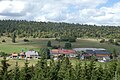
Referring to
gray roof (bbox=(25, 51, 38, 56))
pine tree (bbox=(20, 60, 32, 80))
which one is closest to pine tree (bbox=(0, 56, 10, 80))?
pine tree (bbox=(20, 60, 32, 80))

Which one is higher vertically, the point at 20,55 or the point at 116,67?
the point at 116,67

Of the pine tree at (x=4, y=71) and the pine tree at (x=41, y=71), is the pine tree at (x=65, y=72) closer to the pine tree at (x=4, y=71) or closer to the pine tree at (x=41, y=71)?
the pine tree at (x=41, y=71)

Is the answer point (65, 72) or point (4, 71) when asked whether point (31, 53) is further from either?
point (4, 71)

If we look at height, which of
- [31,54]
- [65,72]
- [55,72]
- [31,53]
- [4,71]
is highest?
[4,71]

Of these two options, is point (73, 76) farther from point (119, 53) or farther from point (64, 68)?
point (119, 53)

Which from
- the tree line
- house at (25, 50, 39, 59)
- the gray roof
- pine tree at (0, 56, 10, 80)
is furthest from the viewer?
the gray roof

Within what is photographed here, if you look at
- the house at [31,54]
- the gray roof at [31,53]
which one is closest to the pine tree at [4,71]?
the house at [31,54]

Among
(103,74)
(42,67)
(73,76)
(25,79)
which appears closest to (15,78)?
(25,79)

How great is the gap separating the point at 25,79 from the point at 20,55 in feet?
397

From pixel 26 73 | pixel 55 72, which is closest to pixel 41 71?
pixel 26 73

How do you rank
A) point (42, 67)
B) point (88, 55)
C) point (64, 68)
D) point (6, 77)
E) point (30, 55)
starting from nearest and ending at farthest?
point (6, 77)
point (42, 67)
point (64, 68)
point (30, 55)
point (88, 55)

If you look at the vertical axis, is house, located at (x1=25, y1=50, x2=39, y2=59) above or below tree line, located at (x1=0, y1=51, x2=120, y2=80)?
below

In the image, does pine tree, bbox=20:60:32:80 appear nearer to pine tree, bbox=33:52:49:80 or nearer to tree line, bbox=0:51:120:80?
tree line, bbox=0:51:120:80

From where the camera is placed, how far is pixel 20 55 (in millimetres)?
184375
